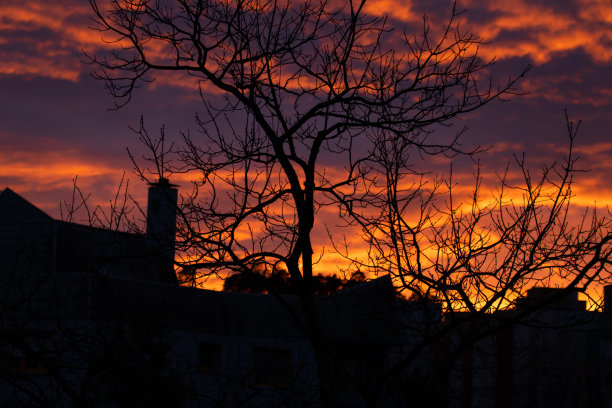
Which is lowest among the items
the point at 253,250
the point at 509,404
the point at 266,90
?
the point at 509,404

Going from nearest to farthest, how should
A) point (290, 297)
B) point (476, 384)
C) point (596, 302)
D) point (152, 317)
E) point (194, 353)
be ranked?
1. point (596, 302)
2. point (152, 317)
3. point (194, 353)
4. point (290, 297)
5. point (476, 384)

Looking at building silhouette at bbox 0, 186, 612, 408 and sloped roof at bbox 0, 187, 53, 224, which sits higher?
sloped roof at bbox 0, 187, 53, 224

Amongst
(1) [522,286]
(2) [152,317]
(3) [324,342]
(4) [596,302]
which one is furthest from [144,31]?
(2) [152,317]

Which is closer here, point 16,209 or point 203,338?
point 203,338

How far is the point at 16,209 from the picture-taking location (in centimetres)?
2464

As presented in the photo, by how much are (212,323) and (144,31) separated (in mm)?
15175

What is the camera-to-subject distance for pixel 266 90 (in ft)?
26.8

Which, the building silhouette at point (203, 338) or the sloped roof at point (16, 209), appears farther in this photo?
the sloped roof at point (16, 209)

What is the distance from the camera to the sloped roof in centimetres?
2427

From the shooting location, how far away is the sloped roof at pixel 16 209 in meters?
24.3

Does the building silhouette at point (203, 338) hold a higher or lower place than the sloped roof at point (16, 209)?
lower

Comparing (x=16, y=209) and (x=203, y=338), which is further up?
(x=16, y=209)

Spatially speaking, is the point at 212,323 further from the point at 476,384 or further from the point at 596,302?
the point at 476,384

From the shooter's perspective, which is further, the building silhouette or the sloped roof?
the sloped roof
